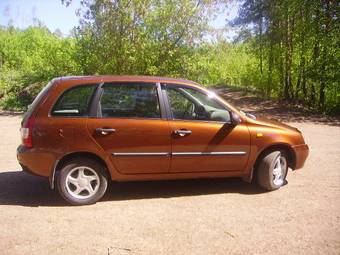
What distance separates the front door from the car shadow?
51 cm

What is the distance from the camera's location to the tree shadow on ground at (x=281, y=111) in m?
14.2

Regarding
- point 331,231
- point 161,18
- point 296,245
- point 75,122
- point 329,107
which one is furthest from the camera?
point 329,107

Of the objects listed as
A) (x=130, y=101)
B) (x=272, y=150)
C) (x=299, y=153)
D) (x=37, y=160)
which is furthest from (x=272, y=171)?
(x=37, y=160)

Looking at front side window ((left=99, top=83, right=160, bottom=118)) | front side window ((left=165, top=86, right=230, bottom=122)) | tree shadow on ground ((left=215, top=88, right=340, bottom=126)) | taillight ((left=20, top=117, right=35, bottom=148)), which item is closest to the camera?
taillight ((left=20, top=117, right=35, bottom=148))

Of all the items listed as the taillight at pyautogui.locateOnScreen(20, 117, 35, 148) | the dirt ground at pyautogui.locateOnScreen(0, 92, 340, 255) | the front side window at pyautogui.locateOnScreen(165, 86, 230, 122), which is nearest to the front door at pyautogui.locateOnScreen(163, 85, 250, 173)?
the front side window at pyautogui.locateOnScreen(165, 86, 230, 122)

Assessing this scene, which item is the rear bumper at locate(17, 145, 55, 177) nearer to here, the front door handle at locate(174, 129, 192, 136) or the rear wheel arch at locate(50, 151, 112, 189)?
the rear wheel arch at locate(50, 151, 112, 189)

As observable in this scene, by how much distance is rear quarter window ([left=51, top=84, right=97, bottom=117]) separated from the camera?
517 cm

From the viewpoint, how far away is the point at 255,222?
4.73 meters

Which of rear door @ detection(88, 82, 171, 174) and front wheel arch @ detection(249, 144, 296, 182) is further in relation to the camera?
front wheel arch @ detection(249, 144, 296, 182)

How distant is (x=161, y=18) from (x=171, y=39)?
888 millimetres

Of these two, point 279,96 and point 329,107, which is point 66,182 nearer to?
point 329,107

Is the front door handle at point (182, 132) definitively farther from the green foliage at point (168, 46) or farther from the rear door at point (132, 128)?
the green foliage at point (168, 46)

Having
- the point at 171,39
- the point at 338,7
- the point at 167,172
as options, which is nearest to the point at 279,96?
the point at 338,7

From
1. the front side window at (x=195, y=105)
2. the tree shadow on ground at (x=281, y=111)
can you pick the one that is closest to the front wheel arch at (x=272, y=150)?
the front side window at (x=195, y=105)
